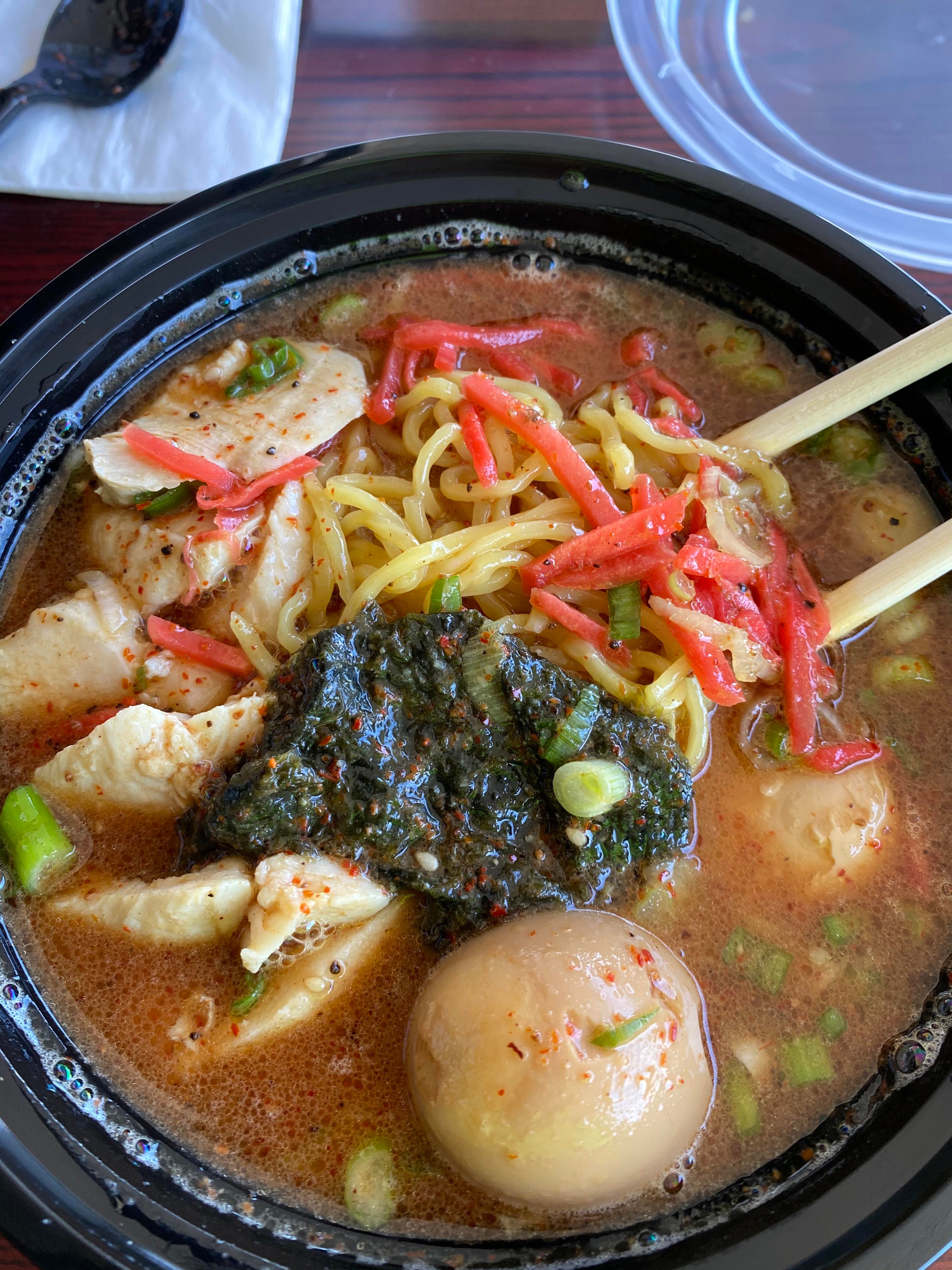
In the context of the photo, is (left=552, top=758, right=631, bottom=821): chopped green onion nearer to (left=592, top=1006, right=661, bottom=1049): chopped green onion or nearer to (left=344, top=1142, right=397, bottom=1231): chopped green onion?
(left=592, top=1006, right=661, bottom=1049): chopped green onion

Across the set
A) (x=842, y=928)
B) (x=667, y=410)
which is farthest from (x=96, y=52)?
(x=842, y=928)

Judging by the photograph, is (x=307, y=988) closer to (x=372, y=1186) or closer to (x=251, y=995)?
(x=251, y=995)

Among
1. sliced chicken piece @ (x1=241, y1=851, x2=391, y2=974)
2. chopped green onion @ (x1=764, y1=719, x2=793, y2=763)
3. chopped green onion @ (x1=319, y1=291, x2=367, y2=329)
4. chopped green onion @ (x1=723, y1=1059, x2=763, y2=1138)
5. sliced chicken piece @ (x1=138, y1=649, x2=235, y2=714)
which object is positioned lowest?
chopped green onion @ (x1=723, y1=1059, x2=763, y2=1138)

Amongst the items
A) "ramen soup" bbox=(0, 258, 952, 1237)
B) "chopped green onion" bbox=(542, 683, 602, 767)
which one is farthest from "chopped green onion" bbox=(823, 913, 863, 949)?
"chopped green onion" bbox=(542, 683, 602, 767)

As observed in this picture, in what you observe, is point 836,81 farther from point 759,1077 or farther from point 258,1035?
point 258,1035

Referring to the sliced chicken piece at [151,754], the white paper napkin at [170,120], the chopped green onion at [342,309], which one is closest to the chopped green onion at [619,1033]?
the sliced chicken piece at [151,754]
